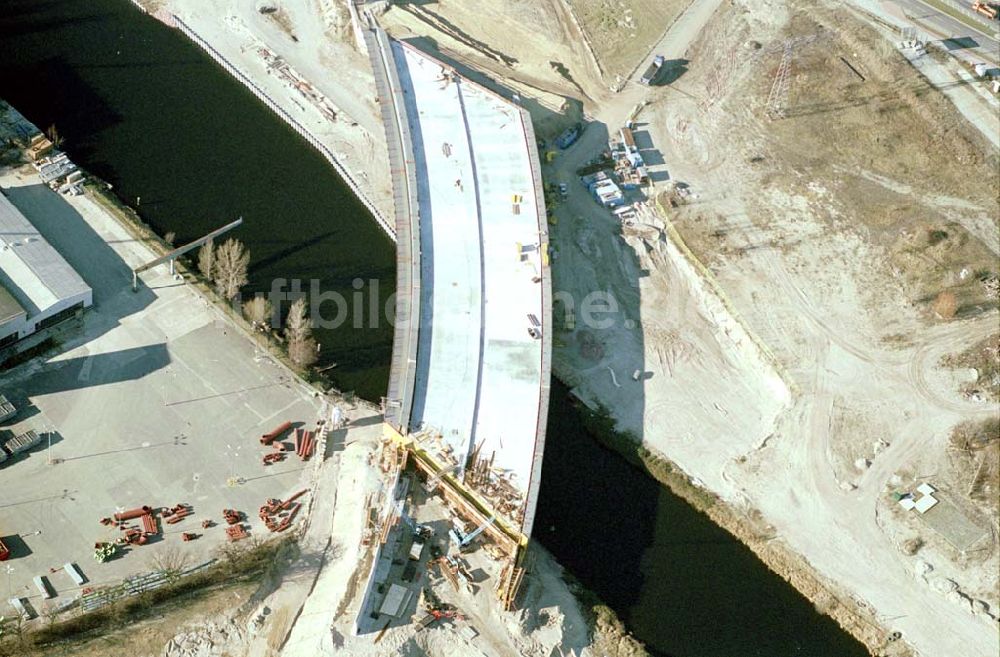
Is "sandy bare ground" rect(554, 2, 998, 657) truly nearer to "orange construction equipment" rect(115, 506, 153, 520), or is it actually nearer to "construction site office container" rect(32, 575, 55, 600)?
"orange construction equipment" rect(115, 506, 153, 520)

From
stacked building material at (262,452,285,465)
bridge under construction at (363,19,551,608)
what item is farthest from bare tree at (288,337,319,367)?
stacked building material at (262,452,285,465)

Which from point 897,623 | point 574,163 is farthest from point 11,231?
point 897,623

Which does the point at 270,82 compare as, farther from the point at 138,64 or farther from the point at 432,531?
the point at 432,531

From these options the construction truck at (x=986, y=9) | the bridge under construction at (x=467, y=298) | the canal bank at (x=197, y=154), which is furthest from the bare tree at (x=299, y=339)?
the construction truck at (x=986, y=9)

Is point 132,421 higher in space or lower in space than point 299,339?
lower

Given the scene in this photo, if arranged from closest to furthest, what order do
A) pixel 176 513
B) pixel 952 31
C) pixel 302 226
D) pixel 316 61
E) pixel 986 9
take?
pixel 176 513, pixel 302 226, pixel 316 61, pixel 952 31, pixel 986 9

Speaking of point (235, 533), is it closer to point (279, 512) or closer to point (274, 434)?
point (279, 512)

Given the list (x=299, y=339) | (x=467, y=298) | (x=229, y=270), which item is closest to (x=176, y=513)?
(x=299, y=339)
